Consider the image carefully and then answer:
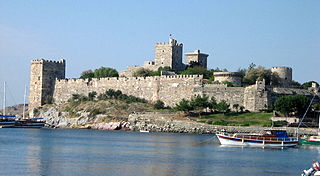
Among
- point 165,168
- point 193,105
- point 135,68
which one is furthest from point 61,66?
point 165,168

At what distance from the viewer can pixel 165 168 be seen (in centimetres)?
2339

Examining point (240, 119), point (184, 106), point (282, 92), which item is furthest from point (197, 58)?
point (240, 119)

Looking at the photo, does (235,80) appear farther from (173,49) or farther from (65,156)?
(65,156)

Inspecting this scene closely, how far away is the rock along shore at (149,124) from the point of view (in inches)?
1717

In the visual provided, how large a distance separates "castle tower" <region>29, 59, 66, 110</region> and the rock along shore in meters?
3.98

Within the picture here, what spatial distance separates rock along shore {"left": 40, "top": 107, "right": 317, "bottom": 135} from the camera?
43612mm

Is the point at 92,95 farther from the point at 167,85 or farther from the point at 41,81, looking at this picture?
the point at 167,85

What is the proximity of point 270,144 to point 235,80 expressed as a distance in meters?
16.9

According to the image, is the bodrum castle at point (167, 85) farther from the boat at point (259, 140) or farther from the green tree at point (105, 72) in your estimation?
the boat at point (259, 140)

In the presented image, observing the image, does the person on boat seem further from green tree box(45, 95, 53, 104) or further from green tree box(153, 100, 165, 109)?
green tree box(45, 95, 53, 104)

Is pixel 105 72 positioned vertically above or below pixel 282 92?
above

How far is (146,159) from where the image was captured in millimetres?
26344

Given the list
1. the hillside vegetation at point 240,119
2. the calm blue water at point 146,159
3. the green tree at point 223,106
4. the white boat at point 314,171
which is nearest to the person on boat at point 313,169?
the white boat at point 314,171

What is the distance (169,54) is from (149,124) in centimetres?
1028
